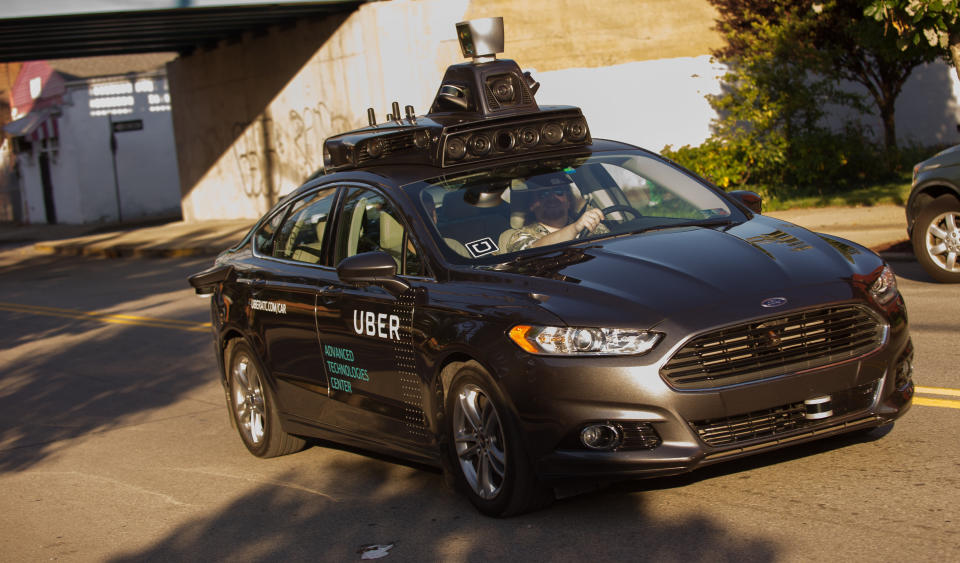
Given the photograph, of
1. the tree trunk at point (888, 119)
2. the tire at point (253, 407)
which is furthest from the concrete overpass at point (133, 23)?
the tire at point (253, 407)

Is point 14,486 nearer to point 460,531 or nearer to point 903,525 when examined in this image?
point 460,531

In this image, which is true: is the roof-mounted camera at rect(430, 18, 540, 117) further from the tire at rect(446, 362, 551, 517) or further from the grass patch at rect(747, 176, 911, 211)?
the grass patch at rect(747, 176, 911, 211)

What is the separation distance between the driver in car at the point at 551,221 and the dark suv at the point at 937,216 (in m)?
5.90

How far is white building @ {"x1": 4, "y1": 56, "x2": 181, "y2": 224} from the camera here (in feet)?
139

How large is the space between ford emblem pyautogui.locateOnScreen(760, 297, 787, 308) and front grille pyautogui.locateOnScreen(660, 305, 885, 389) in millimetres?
58

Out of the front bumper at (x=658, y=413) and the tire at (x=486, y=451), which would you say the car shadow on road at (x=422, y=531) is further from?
the front bumper at (x=658, y=413)

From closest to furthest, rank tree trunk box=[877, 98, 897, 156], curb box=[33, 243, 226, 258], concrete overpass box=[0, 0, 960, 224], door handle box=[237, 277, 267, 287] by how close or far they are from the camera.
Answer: door handle box=[237, 277, 267, 287]
tree trunk box=[877, 98, 897, 156]
concrete overpass box=[0, 0, 960, 224]
curb box=[33, 243, 226, 258]

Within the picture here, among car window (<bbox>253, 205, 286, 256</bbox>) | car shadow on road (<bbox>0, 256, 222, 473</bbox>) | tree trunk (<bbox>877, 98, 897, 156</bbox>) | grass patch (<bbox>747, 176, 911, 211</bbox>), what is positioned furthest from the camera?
tree trunk (<bbox>877, 98, 897, 156</bbox>)

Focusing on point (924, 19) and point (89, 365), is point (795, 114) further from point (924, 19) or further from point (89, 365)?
point (89, 365)

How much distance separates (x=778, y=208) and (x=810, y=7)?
15.0ft

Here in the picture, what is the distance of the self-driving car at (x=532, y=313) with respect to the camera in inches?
202

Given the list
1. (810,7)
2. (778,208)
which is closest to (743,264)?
(778,208)

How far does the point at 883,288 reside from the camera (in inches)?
226

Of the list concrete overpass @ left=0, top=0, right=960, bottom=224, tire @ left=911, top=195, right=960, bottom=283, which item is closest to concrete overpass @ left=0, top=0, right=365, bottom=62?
concrete overpass @ left=0, top=0, right=960, bottom=224
